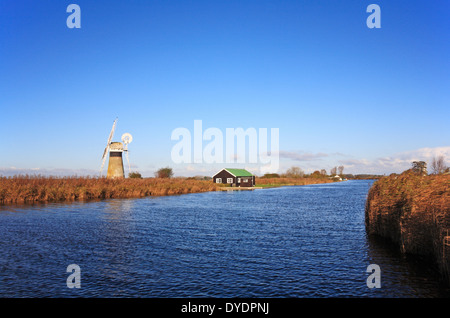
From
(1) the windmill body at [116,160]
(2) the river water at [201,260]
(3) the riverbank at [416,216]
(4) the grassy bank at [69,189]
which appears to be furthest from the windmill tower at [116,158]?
(3) the riverbank at [416,216]

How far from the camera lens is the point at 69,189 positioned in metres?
45.6

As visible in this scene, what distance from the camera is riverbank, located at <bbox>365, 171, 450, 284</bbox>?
41.6 ft

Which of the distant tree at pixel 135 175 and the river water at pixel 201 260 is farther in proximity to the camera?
the distant tree at pixel 135 175

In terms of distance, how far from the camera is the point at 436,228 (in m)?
13.0

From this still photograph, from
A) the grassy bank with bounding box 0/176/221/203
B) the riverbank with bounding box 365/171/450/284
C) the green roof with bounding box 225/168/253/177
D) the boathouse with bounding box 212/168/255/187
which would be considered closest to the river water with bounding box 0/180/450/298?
the riverbank with bounding box 365/171/450/284

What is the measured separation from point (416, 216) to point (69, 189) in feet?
143

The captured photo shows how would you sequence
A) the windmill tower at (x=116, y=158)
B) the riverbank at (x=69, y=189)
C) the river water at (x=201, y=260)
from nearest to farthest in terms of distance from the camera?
the river water at (x=201, y=260)
the riverbank at (x=69, y=189)
the windmill tower at (x=116, y=158)

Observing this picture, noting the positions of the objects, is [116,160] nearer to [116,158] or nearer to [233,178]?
[116,158]

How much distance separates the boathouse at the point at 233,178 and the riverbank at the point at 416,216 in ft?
229

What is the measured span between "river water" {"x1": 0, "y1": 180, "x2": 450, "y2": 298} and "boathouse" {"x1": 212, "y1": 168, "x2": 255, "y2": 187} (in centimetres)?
6601

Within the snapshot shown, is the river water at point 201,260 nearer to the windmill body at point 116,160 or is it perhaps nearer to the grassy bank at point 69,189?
the grassy bank at point 69,189

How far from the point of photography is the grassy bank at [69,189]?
4044 cm
